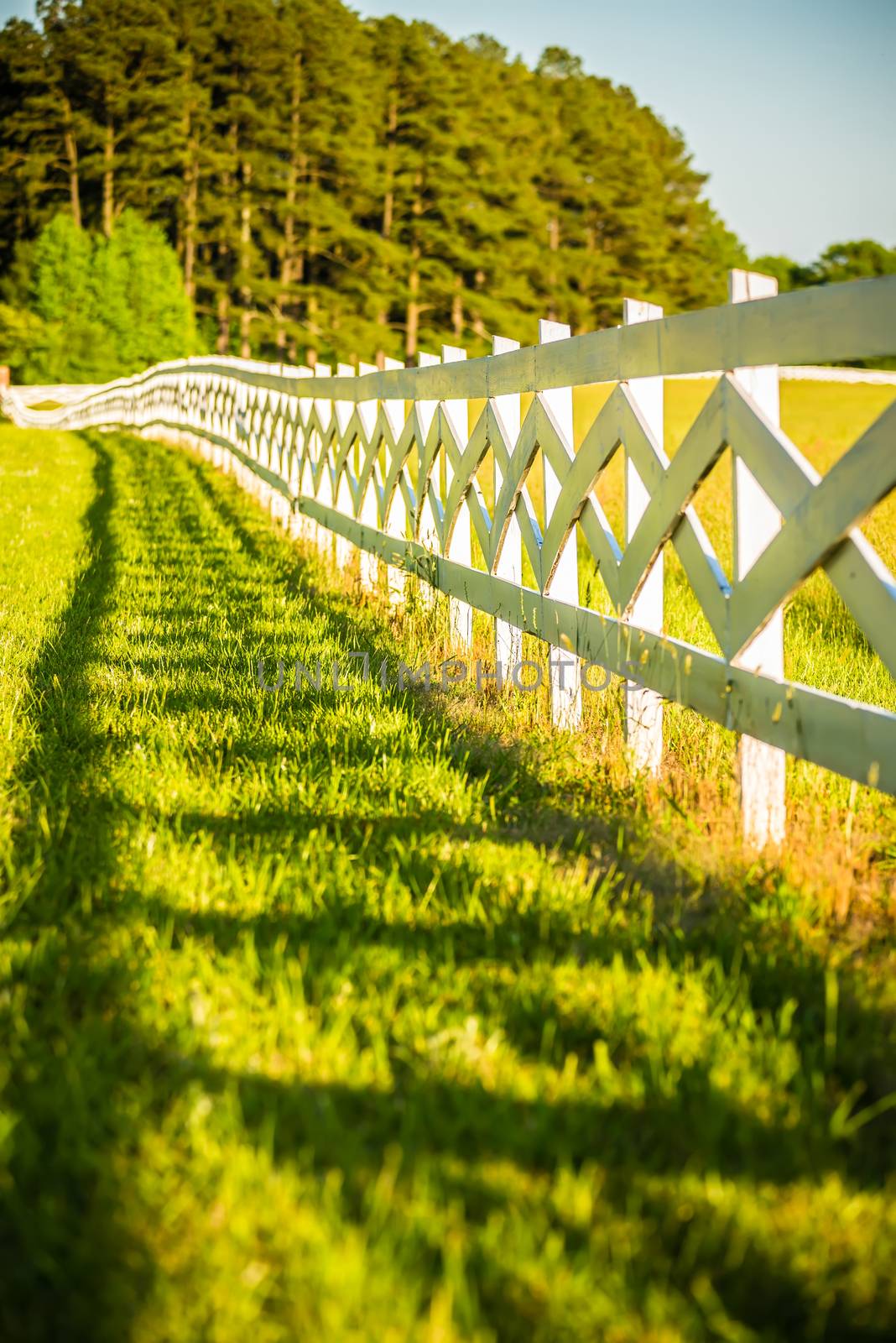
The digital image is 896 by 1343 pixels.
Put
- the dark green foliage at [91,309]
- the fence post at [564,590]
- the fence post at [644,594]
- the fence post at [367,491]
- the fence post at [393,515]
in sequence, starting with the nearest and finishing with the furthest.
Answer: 1. the fence post at [644,594]
2. the fence post at [564,590]
3. the fence post at [393,515]
4. the fence post at [367,491]
5. the dark green foliage at [91,309]

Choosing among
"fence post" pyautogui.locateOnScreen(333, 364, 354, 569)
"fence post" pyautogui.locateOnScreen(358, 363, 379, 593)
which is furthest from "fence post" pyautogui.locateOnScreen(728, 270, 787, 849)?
"fence post" pyautogui.locateOnScreen(333, 364, 354, 569)

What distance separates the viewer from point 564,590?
5.05 meters

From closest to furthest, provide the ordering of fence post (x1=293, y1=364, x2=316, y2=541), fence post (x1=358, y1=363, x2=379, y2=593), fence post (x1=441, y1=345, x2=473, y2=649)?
1. fence post (x1=441, y1=345, x2=473, y2=649)
2. fence post (x1=358, y1=363, x2=379, y2=593)
3. fence post (x1=293, y1=364, x2=316, y2=541)

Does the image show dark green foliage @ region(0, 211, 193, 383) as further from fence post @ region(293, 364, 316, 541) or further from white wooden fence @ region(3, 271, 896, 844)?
white wooden fence @ region(3, 271, 896, 844)

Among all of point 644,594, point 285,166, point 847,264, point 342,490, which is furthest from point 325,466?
point 847,264

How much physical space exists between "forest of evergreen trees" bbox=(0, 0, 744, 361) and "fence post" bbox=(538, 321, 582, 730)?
57299 millimetres

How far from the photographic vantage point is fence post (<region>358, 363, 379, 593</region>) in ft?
26.7

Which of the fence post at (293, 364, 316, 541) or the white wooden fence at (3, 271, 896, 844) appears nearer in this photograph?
the white wooden fence at (3, 271, 896, 844)

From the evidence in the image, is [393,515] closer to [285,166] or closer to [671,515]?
[671,515]

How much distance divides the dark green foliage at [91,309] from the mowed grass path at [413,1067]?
5589cm

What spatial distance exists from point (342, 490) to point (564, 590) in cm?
469

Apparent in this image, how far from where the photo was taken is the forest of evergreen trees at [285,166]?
62.5 metres

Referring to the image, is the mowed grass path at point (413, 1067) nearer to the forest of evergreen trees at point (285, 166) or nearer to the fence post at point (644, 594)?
the fence post at point (644, 594)

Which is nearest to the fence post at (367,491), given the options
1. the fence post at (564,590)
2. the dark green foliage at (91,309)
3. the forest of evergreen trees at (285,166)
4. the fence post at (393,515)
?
the fence post at (393,515)
